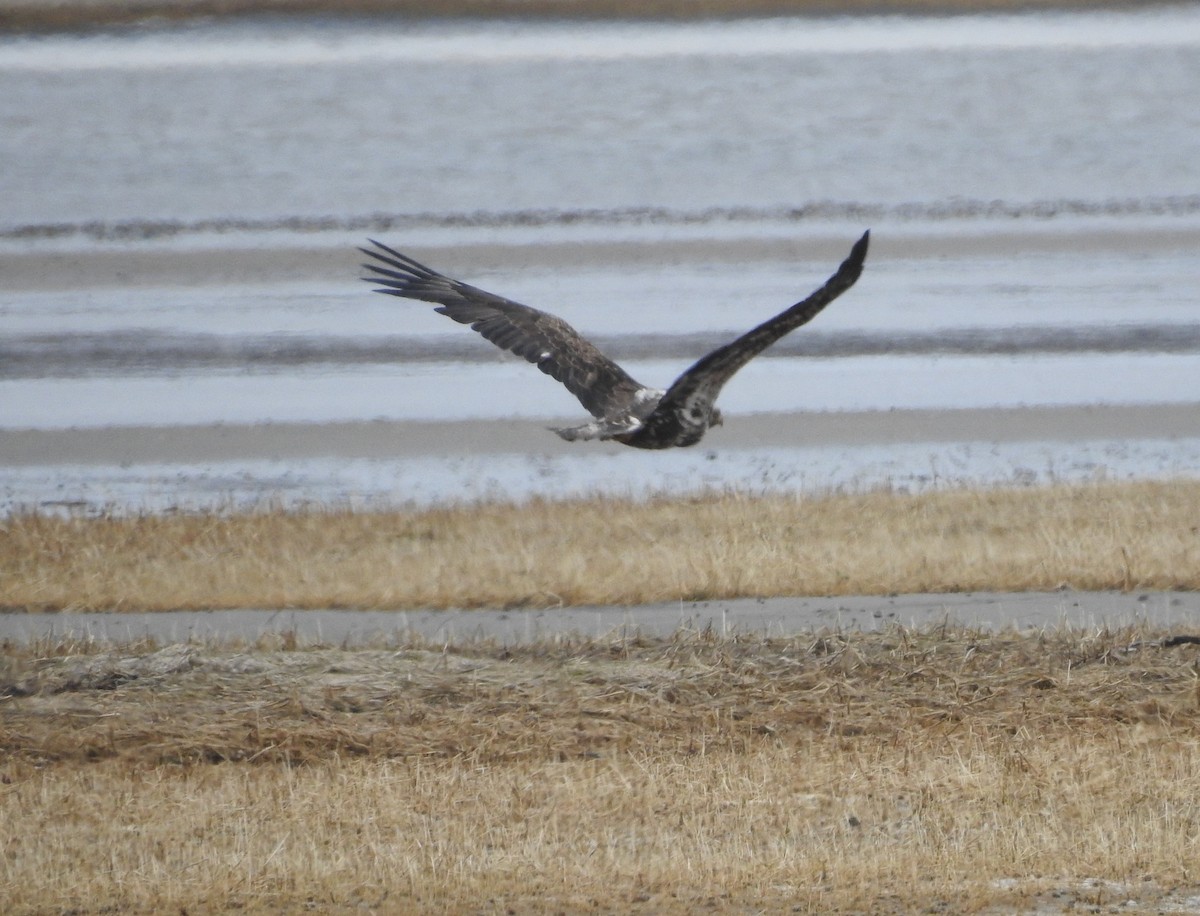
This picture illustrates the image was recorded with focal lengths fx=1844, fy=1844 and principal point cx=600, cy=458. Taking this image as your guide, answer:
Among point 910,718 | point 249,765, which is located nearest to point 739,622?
point 910,718

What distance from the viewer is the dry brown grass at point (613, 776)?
6.77m

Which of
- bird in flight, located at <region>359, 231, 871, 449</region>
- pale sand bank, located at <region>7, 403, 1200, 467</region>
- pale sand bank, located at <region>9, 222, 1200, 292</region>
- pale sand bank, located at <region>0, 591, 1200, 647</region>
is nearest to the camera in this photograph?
bird in flight, located at <region>359, 231, 871, 449</region>

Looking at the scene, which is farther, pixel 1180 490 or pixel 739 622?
pixel 1180 490

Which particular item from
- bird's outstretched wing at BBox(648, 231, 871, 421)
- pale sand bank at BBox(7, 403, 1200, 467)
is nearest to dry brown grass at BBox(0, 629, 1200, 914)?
bird's outstretched wing at BBox(648, 231, 871, 421)

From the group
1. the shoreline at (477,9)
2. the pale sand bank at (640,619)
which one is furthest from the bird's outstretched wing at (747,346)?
the shoreline at (477,9)

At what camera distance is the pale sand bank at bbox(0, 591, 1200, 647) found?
10625 millimetres

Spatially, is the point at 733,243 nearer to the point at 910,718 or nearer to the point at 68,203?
the point at 68,203

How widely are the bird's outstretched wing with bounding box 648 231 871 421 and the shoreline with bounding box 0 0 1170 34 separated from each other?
45.9 feet

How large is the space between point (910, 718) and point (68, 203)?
600 inches

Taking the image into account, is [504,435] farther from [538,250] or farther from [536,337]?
[536,337]

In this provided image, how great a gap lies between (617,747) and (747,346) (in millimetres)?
2223

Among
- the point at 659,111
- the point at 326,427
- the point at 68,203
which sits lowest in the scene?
the point at 326,427

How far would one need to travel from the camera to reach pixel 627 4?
22516 mm

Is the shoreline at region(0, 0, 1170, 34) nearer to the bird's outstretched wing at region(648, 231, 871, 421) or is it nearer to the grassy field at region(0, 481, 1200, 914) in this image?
the grassy field at region(0, 481, 1200, 914)
